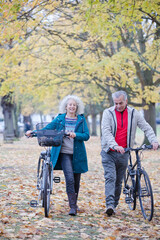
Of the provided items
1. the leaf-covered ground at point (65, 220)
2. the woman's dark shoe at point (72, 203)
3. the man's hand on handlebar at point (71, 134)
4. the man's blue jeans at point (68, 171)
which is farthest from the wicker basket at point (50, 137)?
the leaf-covered ground at point (65, 220)

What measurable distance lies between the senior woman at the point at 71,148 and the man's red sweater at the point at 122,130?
1.65ft

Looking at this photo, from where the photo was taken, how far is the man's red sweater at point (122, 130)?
594cm

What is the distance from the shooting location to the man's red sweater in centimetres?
594

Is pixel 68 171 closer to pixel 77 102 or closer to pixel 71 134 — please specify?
pixel 71 134

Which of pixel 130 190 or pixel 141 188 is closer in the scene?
pixel 141 188

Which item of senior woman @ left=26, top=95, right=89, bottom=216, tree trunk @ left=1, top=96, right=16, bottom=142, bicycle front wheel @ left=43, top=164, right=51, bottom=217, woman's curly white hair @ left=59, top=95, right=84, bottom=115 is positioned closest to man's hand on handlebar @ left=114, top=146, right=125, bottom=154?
senior woman @ left=26, top=95, right=89, bottom=216

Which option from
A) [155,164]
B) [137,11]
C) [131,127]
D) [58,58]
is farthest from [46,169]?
[58,58]

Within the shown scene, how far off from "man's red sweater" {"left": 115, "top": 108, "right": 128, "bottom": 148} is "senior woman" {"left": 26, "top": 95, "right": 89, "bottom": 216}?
502mm

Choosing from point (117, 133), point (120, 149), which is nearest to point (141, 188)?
point (120, 149)

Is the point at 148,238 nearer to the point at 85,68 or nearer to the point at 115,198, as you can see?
the point at 115,198

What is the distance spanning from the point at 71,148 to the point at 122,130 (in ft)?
2.87

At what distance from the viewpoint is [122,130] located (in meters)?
5.96

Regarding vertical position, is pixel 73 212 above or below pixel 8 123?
below

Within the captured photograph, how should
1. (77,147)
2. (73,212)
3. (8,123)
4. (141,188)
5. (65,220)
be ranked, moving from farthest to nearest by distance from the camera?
(8,123) < (77,147) < (73,212) < (141,188) < (65,220)
